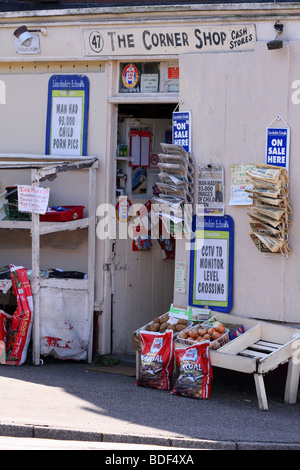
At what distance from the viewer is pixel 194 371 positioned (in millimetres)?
8297

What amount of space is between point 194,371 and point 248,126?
2727 millimetres

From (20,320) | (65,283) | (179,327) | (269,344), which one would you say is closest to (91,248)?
(65,283)

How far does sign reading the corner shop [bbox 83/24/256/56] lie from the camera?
9.13m

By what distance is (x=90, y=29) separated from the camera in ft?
32.3

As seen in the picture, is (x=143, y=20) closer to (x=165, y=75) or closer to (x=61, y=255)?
(x=165, y=75)

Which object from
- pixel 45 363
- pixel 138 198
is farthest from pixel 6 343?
pixel 138 198

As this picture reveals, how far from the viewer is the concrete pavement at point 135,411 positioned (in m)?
6.97

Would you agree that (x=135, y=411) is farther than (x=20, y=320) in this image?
No

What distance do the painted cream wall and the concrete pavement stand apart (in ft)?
2.82

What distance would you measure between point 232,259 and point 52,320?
223 cm

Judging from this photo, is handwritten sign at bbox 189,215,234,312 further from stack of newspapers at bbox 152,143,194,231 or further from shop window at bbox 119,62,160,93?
shop window at bbox 119,62,160,93

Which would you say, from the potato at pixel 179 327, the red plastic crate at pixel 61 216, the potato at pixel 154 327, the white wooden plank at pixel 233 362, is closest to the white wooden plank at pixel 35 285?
the red plastic crate at pixel 61 216

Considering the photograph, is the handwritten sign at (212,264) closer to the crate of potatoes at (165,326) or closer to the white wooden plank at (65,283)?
the crate of potatoes at (165,326)

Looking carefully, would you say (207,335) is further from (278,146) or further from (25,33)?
(25,33)
